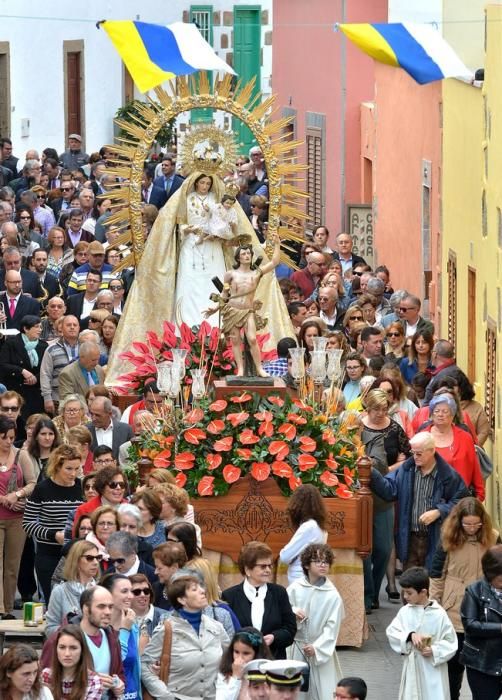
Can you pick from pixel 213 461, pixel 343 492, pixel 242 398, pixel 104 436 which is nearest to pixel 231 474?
pixel 213 461

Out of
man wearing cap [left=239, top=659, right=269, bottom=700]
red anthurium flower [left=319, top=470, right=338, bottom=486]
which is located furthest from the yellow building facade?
man wearing cap [left=239, top=659, right=269, bottom=700]

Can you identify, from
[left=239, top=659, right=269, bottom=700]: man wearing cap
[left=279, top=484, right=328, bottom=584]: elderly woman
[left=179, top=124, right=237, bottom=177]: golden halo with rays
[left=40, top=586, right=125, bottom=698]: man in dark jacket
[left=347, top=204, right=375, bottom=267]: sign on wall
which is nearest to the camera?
[left=239, top=659, right=269, bottom=700]: man wearing cap

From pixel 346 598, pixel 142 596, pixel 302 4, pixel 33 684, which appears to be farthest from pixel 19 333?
pixel 302 4

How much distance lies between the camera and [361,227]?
32.0 m

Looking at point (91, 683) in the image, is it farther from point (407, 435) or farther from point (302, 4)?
point (302, 4)

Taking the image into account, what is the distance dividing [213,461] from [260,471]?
0.30 meters

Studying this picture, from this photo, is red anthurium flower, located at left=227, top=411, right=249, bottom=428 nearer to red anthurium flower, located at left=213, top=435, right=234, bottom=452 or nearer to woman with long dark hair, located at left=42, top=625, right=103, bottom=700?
red anthurium flower, located at left=213, top=435, right=234, bottom=452

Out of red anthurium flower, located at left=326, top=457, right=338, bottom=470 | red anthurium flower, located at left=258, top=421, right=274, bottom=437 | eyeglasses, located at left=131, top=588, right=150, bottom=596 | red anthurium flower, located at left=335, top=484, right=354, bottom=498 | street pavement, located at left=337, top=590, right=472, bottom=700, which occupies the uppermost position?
red anthurium flower, located at left=258, top=421, right=274, bottom=437

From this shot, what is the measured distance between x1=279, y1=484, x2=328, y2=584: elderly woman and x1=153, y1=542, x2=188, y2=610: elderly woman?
4.44 ft

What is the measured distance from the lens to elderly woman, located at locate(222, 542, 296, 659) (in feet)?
39.9

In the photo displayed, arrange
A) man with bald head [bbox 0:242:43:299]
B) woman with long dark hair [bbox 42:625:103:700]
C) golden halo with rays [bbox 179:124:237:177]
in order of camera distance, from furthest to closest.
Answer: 1. man with bald head [bbox 0:242:43:299]
2. golden halo with rays [bbox 179:124:237:177]
3. woman with long dark hair [bbox 42:625:103:700]

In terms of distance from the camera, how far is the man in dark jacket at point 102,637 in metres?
11.0

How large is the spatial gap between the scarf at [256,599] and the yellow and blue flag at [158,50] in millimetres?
9333

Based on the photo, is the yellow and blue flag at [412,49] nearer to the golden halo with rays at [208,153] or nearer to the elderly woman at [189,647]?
the golden halo with rays at [208,153]
